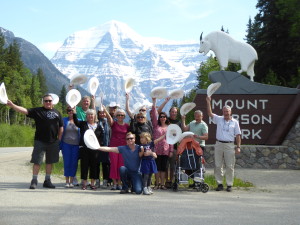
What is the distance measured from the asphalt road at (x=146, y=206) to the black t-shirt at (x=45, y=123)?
966 millimetres

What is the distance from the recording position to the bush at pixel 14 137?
108ft

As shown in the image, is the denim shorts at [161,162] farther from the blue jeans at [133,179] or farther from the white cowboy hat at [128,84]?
the white cowboy hat at [128,84]

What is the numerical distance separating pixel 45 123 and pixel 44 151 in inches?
21.9

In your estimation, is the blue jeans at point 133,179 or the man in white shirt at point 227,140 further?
the man in white shirt at point 227,140

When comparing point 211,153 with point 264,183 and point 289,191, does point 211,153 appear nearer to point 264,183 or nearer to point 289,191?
point 264,183

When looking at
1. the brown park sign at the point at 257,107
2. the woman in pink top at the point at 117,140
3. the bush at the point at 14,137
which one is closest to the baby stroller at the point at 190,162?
the woman in pink top at the point at 117,140

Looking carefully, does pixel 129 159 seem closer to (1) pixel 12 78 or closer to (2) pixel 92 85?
(2) pixel 92 85

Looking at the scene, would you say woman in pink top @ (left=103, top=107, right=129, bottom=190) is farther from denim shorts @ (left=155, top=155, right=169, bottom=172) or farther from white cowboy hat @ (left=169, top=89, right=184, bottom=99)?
white cowboy hat @ (left=169, top=89, right=184, bottom=99)

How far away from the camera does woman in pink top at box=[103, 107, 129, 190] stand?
8620 millimetres

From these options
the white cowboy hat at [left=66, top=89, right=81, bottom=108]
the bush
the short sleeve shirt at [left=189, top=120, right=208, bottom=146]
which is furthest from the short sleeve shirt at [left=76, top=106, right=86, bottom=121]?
the bush

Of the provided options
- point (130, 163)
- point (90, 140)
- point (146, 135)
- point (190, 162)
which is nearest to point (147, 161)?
point (130, 163)

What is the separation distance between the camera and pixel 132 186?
834cm

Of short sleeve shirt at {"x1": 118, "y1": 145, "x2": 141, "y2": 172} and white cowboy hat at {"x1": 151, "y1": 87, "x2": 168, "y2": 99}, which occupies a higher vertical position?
white cowboy hat at {"x1": 151, "y1": 87, "x2": 168, "y2": 99}

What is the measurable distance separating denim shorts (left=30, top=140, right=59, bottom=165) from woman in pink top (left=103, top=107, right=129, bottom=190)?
3.41 ft
